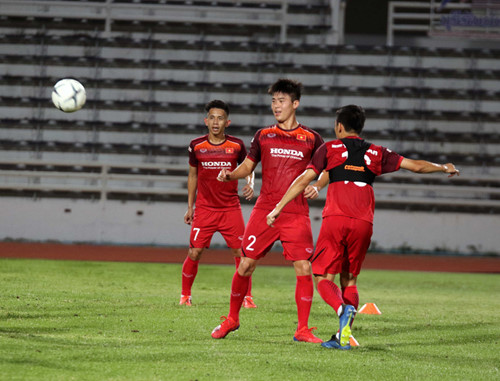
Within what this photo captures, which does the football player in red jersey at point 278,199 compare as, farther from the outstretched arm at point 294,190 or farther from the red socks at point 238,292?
the outstretched arm at point 294,190

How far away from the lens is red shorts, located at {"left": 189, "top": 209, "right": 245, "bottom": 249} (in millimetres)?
7816

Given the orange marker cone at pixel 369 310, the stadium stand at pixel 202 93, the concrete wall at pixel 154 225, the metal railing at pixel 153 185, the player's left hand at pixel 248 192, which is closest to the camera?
the player's left hand at pixel 248 192

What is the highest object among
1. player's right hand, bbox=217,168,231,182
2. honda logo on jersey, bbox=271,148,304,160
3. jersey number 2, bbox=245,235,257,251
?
honda logo on jersey, bbox=271,148,304,160

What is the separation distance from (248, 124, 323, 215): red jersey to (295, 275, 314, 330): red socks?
0.54m

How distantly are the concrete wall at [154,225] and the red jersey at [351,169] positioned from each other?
10.7 metres

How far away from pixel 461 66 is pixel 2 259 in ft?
44.9

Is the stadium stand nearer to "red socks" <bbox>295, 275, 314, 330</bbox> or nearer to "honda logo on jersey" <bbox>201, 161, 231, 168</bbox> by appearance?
"honda logo on jersey" <bbox>201, 161, 231, 168</bbox>

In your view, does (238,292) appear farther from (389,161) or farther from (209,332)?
(389,161)

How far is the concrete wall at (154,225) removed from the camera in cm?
1593

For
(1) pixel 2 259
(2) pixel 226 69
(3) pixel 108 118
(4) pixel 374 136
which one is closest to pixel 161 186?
(3) pixel 108 118

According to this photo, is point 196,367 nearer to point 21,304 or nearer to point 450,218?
point 21,304

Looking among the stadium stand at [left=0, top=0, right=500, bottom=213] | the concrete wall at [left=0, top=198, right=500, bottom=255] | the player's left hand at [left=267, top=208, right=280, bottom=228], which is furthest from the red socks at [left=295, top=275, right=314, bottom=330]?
the stadium stand at [left=0, top=0, right=500, bottom=213]

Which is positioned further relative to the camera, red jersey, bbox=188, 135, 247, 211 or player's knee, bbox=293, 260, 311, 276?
red jersey, bbox=188, 135, 247, 211

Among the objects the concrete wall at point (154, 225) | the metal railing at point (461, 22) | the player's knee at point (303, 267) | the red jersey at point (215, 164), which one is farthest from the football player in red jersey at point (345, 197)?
the metal railing at point (461, 22)
